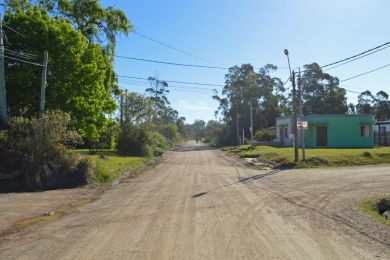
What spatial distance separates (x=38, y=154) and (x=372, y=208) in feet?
41.2

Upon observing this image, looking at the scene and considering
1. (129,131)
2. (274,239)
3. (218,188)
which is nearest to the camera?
(274,239)

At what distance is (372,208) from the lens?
11.9 meters

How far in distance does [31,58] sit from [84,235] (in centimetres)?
1725

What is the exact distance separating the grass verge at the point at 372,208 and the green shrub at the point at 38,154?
11.4m

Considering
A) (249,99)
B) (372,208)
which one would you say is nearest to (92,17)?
(372,208)

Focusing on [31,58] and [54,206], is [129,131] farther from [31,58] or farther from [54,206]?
[54,206]

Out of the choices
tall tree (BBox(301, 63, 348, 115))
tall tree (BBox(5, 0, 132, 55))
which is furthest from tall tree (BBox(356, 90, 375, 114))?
tall tree (BBox(5, 0, 132, 55))

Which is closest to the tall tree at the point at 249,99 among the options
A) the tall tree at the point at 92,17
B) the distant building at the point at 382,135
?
the distant building at the point at 382,135

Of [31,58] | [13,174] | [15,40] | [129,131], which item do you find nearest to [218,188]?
[13,174]

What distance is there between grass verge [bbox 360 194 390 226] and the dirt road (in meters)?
0.28

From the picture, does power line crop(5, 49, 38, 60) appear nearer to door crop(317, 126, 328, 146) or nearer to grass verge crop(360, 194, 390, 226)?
grass verge crop(360, 194, 390, 226)

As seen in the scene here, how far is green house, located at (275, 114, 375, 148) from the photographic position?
155 ft

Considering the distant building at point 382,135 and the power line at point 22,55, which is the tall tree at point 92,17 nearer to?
the power line at point 22,55

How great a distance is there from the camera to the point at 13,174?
17109 mm
